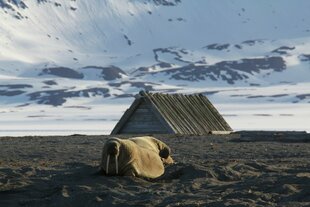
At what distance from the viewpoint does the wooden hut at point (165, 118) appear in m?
38.0

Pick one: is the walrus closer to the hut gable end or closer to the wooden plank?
the wooden plank

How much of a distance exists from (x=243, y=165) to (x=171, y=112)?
762 inches

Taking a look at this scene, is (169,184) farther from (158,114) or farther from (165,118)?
(158,114)

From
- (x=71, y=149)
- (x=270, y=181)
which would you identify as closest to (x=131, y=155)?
(x=270, y=181)

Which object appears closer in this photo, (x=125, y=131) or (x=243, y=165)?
(x=243, y=165)

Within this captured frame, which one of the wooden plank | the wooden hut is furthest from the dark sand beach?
the wooden hut

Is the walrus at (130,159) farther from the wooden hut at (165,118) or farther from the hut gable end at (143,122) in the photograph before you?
the hut gable end at (143,122)

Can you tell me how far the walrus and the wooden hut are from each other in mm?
19246

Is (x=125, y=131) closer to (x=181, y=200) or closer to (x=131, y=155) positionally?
(x=131, y=155)

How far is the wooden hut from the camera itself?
3803 cm

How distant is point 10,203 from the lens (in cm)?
1449

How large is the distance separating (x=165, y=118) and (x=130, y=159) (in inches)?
812

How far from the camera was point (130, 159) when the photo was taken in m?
17.2

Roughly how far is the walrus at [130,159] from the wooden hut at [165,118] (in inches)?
758
